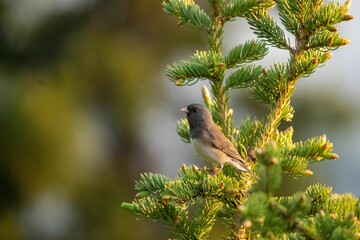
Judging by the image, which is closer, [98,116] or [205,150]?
[205,150]

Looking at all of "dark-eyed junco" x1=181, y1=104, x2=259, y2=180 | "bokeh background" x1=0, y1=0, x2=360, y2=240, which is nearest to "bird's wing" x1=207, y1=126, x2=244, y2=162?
"dark-eyed junco" x1=181, y1=104, x2=259, y2=180

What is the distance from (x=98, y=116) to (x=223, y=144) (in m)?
9.19

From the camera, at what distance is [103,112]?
40.6 feet

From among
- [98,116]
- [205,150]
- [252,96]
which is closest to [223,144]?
[252,96]

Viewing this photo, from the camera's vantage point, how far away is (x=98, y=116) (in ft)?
40.5

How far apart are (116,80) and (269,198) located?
10.5 m

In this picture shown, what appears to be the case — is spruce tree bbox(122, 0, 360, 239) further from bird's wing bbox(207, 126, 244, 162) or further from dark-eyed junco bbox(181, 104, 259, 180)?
dark-eyed junco bbox(181, 104, 259, 180)

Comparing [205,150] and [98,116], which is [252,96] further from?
[98,116]

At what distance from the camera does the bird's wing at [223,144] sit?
2.94m

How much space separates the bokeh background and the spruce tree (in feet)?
27.1

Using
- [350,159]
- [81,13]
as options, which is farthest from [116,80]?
[350,159]

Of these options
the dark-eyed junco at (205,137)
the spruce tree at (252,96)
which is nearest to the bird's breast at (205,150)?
the dark-eyed junco at (205,137)

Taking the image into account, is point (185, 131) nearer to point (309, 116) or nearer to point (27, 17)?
point (309, 116)

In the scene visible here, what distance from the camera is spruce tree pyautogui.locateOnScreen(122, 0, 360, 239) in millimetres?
2588
